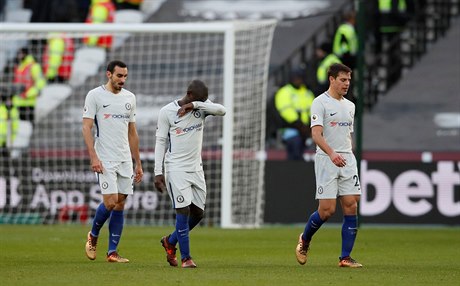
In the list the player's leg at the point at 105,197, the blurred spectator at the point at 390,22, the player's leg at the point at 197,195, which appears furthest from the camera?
the blurred spectator at the point at 390,22

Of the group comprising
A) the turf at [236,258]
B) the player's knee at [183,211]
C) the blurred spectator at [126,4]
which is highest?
the blurred spectator at [126,4]

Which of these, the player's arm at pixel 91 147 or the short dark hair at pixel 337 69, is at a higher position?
the short dark hair at pixel 337 69

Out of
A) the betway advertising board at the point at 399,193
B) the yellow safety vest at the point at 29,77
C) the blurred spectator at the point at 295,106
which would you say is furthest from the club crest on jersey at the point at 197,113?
the yellow safety vest at the point at 29,77

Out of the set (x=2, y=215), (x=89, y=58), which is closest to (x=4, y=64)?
(x=89, y=58)

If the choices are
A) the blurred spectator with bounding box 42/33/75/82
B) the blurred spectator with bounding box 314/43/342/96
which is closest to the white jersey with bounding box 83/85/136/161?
the blurred spectator with bounding box 314/43/342/96

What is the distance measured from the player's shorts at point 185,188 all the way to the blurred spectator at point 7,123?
36.1 feet

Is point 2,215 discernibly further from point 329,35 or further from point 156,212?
point 329,35

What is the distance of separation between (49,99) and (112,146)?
49.0 feet

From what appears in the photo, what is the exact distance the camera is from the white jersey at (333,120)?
12562 millimetres

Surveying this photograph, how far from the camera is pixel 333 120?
1262 centimetres

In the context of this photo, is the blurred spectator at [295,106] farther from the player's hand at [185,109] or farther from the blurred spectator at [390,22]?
the player's hand at [185,109]

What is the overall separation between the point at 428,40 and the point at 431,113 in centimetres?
174

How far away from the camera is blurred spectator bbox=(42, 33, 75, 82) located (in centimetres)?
2728

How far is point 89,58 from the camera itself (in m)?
29.0
